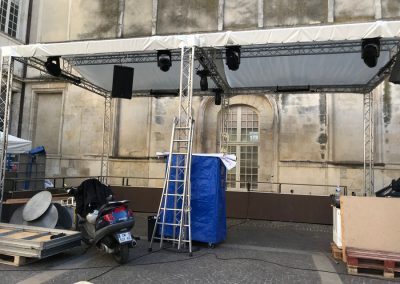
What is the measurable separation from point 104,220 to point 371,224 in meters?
4.93

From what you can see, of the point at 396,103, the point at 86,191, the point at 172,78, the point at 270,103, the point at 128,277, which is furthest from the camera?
the point at 270,103

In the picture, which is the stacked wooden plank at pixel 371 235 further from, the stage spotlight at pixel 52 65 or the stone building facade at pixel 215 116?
the stage spotlight at pixel 52 65

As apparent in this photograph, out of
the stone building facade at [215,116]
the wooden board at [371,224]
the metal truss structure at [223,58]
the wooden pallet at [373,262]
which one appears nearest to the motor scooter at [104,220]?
the metal truss structure at [223,58]

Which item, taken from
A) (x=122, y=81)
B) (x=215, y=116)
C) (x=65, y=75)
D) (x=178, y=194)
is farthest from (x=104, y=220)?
(x=215, y=116)

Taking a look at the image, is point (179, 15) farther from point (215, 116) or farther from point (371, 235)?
point (371, 235)

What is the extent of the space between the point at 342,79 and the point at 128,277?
9.00 metres

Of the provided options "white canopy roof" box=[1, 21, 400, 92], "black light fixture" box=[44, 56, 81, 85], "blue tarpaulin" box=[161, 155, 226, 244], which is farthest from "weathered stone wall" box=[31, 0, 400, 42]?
"blue tarpaulin" box=[161, 155, 226, 244]

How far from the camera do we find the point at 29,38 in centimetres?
1933

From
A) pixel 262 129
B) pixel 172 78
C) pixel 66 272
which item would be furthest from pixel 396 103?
pixel 66 272

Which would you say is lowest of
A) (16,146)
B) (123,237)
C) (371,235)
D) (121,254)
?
(121,254)

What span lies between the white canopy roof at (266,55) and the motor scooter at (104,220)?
10.9 ft

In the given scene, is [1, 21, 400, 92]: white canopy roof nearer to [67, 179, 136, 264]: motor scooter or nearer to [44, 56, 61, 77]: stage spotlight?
[44, 56, 61, 77]: stage spotlight

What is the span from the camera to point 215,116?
653 inches

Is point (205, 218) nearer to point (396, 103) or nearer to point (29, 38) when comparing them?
point (396, 103)
